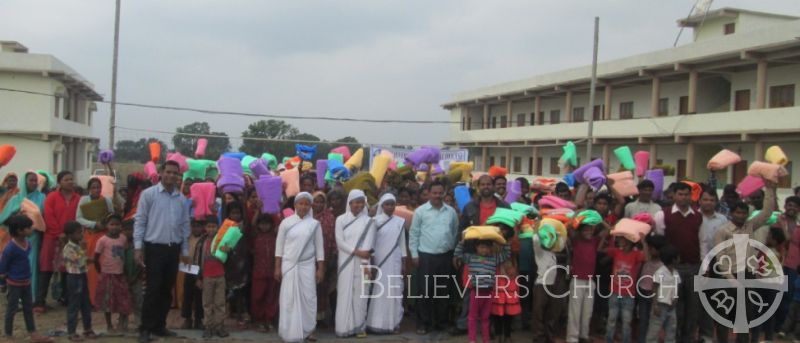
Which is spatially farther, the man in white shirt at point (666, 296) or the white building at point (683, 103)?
the white building at point (683, 103)

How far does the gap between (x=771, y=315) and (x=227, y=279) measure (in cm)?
564

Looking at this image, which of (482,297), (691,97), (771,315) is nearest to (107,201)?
(482,297)

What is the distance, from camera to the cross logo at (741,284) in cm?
629

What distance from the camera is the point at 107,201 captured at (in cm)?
698

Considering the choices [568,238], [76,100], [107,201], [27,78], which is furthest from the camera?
[76,100]

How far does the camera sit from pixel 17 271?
19.0 feet

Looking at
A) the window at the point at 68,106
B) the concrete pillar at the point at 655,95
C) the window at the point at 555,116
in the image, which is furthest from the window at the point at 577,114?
the window at the point at 68,106

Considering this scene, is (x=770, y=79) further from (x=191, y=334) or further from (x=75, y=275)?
(x=75, y=275)

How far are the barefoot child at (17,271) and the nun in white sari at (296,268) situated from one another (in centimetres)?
215

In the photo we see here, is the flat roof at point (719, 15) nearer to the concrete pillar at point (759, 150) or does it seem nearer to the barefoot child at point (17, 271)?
the concrete pillar at point (759, 150)

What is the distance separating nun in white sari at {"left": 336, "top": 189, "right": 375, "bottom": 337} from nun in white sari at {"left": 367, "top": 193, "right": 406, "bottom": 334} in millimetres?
157

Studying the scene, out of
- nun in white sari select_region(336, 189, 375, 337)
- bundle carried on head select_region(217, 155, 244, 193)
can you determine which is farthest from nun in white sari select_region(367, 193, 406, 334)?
bundle carried on head select_region(217, 155, 244, 193)

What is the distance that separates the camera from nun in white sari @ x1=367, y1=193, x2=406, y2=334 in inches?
266

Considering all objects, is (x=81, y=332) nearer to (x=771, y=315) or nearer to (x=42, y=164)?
(x=771, y=315)
